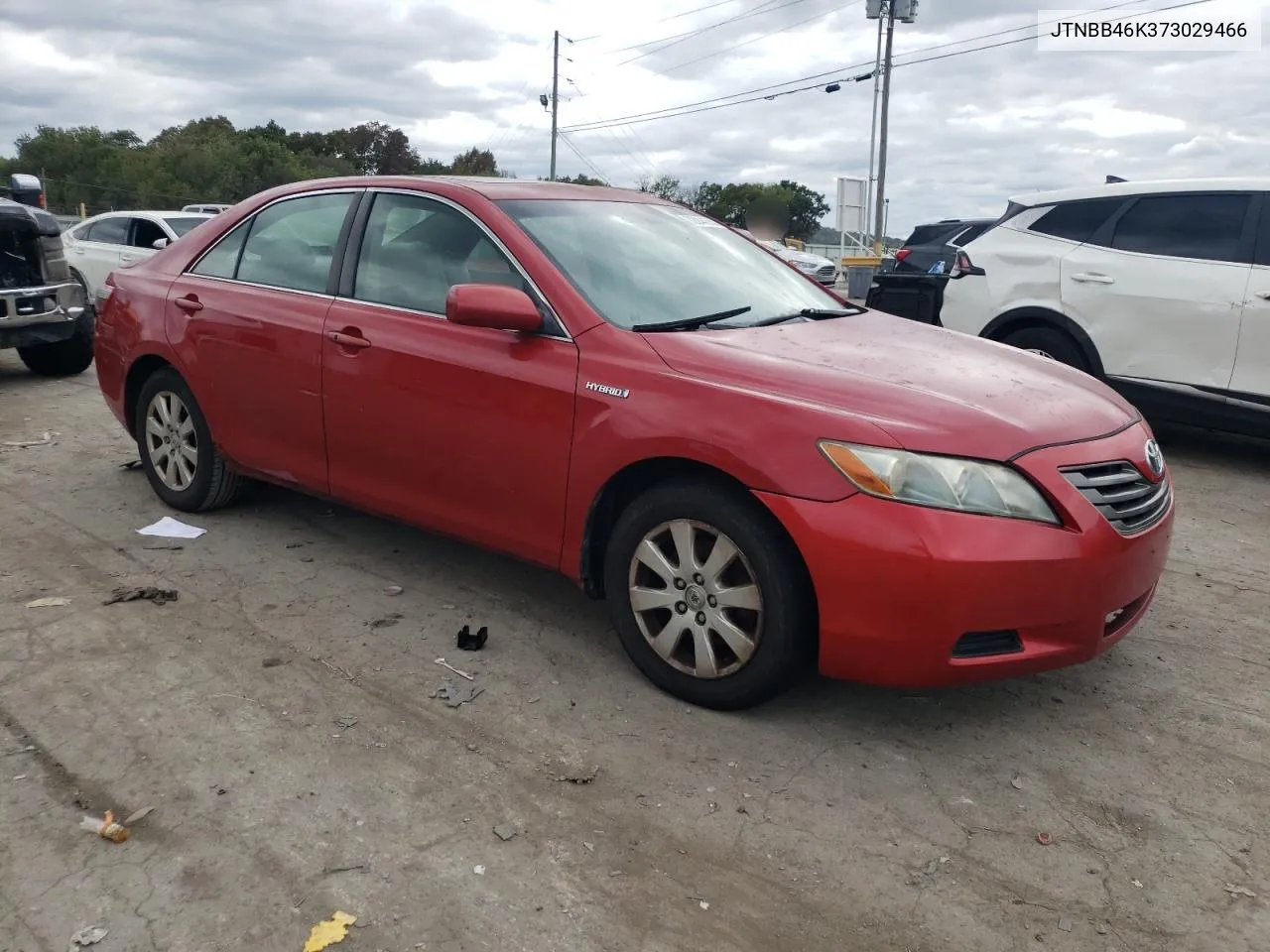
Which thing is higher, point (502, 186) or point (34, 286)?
point (502, 186)

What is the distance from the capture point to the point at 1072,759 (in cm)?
320

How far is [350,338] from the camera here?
423cm

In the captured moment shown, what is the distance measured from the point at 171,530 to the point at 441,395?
2.00 meters

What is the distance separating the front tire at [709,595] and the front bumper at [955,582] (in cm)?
9

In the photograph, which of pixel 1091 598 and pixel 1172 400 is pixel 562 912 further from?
pixel 1172 400

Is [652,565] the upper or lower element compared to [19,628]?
upper

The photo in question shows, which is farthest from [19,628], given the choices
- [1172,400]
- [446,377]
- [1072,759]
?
[1172,400]

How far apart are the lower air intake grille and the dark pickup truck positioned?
815 cm

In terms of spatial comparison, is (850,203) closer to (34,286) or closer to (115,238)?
(115,238)

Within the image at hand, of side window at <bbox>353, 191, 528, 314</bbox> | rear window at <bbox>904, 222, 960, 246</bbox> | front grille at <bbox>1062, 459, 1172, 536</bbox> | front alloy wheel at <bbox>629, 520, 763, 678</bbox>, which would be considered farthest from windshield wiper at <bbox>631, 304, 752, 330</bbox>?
rear window at <bbox>904, 222, 960, 246</bbox>

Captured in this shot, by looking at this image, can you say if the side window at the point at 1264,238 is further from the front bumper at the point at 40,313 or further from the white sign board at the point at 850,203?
the white sign board at the point at 850,203

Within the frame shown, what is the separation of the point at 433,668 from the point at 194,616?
108 centimetres

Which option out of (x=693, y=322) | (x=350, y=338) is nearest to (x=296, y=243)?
(x=350, y=338)

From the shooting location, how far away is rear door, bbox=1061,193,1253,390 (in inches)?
261
